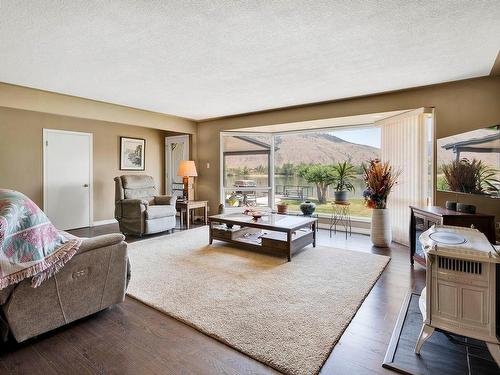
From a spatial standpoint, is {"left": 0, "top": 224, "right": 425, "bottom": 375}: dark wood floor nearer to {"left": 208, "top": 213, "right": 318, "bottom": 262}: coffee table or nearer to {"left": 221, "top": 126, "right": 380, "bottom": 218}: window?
{"left": 208, "top": 213, "right": 318, "bottom": 262}: coffee table

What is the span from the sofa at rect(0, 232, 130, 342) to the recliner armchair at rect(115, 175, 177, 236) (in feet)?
7.91

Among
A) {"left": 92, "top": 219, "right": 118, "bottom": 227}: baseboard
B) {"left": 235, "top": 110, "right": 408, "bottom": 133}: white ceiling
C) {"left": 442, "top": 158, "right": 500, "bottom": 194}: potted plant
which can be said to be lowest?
{"left": 92, "top": 219, "right": 118, "bottom": 227}: baseboard

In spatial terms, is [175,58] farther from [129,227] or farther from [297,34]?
[129,227]

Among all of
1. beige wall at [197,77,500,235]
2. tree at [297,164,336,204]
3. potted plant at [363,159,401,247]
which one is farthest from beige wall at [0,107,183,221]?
potted plant at [363,159,401,247]

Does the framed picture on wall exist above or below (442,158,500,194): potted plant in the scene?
above

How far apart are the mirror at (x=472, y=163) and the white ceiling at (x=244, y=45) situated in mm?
838

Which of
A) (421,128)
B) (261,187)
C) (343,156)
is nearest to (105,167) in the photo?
(261,187)

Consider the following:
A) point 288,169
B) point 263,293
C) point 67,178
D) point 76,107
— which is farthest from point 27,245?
point 288,169

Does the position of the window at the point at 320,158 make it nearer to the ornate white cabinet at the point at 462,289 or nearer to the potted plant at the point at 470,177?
the potted plant at the point at 470,177

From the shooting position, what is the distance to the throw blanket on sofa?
159cm

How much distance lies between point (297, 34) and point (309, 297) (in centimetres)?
231

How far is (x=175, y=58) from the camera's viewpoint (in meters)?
2.83

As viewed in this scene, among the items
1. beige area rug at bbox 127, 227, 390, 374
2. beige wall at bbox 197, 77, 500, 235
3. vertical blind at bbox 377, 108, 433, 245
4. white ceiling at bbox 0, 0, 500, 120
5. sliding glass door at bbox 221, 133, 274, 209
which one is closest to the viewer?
beige area rug at bbox 127, 227, 390, 374

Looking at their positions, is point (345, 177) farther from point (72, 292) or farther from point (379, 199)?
point (72, 292)
